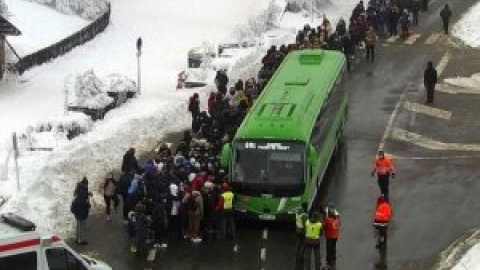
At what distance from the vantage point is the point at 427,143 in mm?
29922

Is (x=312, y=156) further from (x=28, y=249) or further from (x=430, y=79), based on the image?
(x=430, y=79)

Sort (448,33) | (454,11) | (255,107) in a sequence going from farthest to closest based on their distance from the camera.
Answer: (454,11)
(448,33)
(255,107)

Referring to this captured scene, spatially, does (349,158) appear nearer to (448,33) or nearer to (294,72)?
(294,72)

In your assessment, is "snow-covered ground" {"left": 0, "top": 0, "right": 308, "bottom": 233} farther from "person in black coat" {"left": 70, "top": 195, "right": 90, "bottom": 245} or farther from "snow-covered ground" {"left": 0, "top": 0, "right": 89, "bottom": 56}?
"person in black coat" {"left": 70, "top": 195, "right": 90, "bottom": 245}

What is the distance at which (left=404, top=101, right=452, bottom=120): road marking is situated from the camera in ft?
107

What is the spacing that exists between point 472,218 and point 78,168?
11.9 m

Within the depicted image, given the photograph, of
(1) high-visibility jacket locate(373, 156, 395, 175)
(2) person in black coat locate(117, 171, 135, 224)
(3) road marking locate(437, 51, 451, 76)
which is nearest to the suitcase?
(2) person in black coat locate(117, 171, 135, 224)

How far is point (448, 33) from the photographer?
4450 centimetres

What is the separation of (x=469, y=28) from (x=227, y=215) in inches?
1023

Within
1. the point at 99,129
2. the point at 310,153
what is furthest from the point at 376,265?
the point at 99,129

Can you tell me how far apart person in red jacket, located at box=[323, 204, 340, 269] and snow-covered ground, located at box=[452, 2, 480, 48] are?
2375 centimetres

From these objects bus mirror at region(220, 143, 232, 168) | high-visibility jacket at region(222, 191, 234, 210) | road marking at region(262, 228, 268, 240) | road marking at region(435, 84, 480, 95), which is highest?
road marking at region(435, 84, 480, 95)

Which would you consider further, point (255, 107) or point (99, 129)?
point (99, 129)

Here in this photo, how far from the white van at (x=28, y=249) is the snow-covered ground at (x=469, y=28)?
2941 cm
